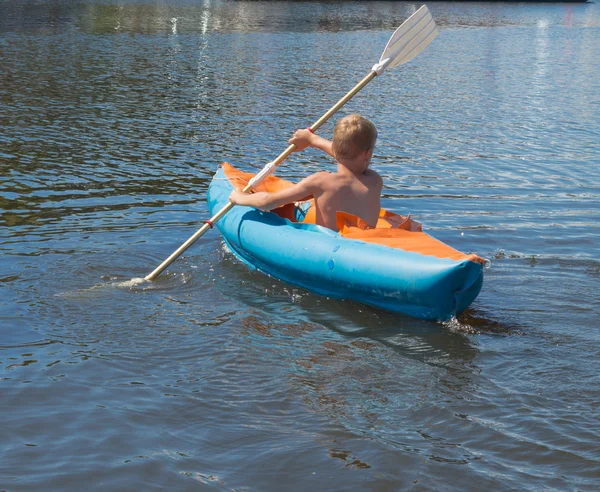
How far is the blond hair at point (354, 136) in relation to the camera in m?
5.84

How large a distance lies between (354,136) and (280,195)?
813mm

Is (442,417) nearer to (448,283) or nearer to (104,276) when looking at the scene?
(448,283)

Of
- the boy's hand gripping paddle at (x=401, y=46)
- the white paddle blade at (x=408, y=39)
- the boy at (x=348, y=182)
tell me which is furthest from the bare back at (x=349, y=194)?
the white paddle blade at (x=408, y=39)

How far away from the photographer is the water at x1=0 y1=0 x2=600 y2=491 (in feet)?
13.4

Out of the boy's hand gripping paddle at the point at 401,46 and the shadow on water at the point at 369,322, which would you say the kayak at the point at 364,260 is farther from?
the boy's hand gripping paddle at the point at 401,46

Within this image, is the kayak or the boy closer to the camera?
the kayak

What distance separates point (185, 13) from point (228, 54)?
1403cm

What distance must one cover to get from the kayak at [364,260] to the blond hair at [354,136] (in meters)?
0.46

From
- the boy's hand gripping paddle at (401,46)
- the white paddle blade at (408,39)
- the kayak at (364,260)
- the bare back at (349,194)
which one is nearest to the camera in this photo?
the kayak at (364,260)

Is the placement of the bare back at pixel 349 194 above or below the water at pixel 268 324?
above

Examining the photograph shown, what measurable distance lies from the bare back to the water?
2.26 feet

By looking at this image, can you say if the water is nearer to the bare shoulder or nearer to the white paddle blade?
the bare shoulder

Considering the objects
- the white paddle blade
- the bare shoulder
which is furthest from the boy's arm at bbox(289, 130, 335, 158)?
the white paddle blade

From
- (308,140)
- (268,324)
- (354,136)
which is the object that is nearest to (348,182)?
(354,136)
